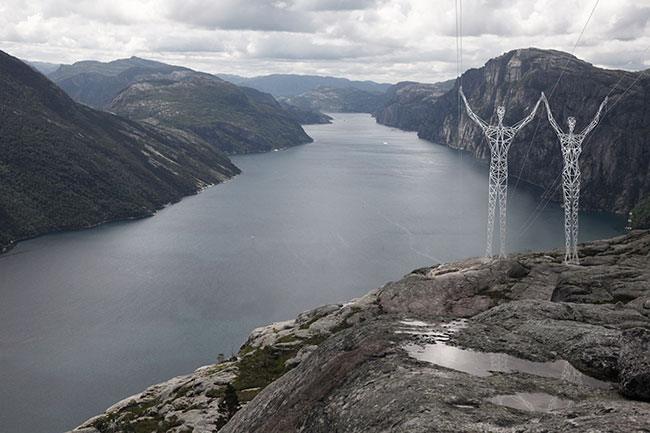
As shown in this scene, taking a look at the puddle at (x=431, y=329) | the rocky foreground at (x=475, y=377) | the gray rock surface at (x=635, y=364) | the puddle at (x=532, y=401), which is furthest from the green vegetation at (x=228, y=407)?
the gray rock surface at (x=635, y=364)

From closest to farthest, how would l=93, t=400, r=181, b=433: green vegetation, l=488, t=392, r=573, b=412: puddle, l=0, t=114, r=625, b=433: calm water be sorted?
l=488, t=392, r=573, b=412: puddle < l=93, t=400, r=181, b=433: green vegetation < l=0, t=114, r=625, b=433: calm water

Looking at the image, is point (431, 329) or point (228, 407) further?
point (228, 407)

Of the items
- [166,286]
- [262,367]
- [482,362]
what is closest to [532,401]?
[482,362]

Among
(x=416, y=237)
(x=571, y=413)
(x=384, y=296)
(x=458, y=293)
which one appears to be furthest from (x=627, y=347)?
(x=416, y=237)

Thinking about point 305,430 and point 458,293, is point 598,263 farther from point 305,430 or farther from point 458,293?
point 305,430

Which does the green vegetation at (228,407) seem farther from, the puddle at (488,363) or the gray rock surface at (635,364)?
the gray rock surface at (635,364)

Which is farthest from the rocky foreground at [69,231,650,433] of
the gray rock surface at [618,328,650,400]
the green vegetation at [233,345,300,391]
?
the green vegetation at [233,345,300,391]

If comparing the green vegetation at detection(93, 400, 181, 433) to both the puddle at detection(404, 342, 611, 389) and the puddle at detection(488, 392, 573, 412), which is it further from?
the puddle at detection(488, 392, 573, 412)

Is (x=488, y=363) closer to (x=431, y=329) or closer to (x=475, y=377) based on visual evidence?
(x=475, y=377)
